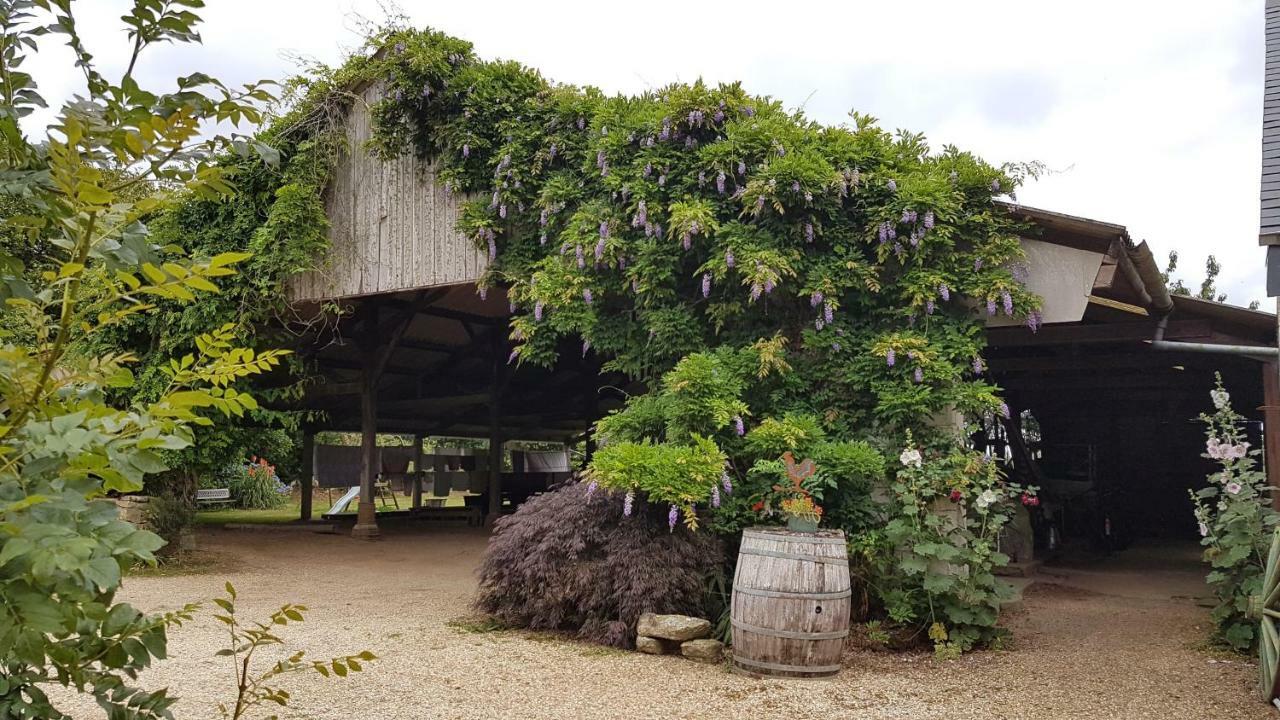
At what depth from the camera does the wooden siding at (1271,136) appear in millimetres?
5773

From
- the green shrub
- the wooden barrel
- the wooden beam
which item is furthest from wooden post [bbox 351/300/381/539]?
the green shrub

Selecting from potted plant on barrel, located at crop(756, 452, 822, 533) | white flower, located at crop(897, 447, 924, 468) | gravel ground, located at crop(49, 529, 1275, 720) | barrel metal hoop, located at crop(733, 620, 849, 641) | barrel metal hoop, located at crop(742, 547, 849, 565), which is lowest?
gravel ground, located at crop(49, 529, 1275, 720)

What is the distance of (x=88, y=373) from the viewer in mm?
1437

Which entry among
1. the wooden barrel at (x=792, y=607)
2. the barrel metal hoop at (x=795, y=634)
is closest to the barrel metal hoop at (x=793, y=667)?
the wooden barrel at (x=792, y=607)

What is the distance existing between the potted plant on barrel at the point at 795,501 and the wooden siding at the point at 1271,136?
323 centimetres

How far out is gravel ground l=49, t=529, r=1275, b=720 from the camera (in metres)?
4.27

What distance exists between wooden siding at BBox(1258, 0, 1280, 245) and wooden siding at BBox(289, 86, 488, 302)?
5908mm

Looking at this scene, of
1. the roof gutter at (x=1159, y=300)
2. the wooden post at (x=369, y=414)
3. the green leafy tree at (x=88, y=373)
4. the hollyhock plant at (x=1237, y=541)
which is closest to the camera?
the green leafy tree at (x=88, y=373)

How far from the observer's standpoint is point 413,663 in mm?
5086

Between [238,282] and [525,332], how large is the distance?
12.4 ft

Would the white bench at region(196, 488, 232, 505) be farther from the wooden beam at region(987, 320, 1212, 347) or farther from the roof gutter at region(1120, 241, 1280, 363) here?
the roof gutter at region(1120, 241, 1280, 363)

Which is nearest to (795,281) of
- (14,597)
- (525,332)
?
(525,332)

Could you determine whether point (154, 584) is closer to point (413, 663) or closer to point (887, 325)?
point (413, 663)

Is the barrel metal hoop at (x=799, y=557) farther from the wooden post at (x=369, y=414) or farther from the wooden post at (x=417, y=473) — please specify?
the wooden post at (x=417, y=473)
